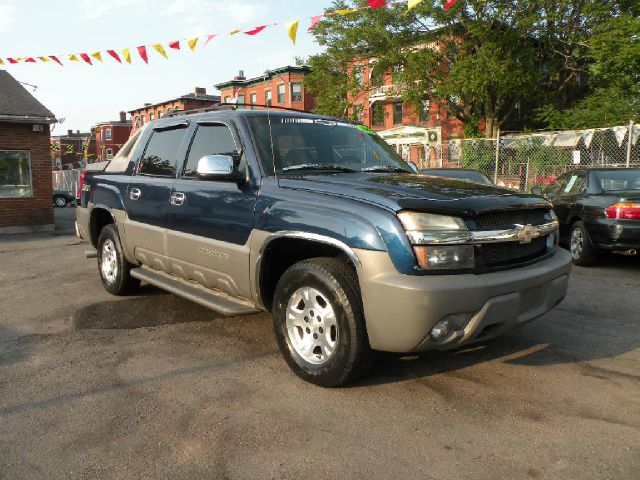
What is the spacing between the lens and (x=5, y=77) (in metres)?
16.1

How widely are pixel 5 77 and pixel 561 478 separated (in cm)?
1807

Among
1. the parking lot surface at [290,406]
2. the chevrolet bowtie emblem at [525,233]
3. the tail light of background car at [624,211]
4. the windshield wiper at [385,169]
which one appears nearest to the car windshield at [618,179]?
the tail light of background car at [624,211]

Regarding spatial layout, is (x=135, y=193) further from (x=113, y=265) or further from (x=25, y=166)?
(x=25, y=166)

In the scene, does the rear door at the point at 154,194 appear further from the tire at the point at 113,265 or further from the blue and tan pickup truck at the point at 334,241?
the tire at the point at 113,265

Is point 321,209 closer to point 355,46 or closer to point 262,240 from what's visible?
point 262,240

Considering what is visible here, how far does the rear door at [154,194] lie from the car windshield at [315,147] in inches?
41.2

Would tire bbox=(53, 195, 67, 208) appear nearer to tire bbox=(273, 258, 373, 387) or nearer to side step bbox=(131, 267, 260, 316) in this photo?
side step bbox=(131, 267, 260, 316)

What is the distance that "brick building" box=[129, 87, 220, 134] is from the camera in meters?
60.1

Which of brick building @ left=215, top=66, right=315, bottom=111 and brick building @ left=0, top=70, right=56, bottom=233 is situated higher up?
brick building @ left=215, top=66, right=315, bottom=111

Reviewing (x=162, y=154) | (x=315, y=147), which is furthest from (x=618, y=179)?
(x=162, y=154)

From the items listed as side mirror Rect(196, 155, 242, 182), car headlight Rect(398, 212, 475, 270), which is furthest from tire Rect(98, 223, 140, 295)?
car headlight Rect(398, 212, 475, 270)

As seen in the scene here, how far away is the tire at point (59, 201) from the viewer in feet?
94.0

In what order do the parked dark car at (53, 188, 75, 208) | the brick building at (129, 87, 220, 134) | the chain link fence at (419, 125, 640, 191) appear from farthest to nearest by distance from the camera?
the brick building at (129, 87, 220, 134) → the parked dark car at (53, 188, 75, 208) → the chain link fence at (419, 125, 640, 191)

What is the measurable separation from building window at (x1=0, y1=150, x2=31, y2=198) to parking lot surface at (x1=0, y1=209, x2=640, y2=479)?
10733mm
